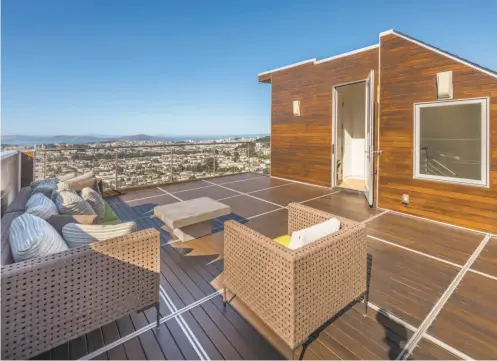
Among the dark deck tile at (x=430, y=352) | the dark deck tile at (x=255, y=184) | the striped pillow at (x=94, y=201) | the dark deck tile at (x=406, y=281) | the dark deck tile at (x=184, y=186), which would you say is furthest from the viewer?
the dark deck tile at (x=255, y=184)

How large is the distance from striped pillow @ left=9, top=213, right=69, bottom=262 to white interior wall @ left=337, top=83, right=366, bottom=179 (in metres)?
6.89

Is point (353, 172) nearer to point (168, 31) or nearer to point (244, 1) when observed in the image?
point (244, 1)

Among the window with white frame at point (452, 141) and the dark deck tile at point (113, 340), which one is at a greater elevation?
the window with white frame at point (452, 141)

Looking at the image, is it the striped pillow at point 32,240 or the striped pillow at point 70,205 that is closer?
the striped pillow at point 32,240

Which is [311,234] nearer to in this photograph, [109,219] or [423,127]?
[109,219]

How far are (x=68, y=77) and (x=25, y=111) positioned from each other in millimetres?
2352

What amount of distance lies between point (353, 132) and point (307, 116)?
1.79 meters

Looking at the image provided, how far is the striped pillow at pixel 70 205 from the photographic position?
229 cm

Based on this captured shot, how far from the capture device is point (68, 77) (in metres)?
11.9

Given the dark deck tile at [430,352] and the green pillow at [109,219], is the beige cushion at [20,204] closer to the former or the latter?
the green pillow at [109,219]

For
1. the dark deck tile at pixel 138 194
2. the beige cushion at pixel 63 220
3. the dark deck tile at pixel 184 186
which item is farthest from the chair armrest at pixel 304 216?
the dark deck tile at pixel 184 186

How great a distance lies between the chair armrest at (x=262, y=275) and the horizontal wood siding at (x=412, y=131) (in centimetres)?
365

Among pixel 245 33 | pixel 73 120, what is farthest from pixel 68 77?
pixel 245 33

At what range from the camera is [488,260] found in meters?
2.72
